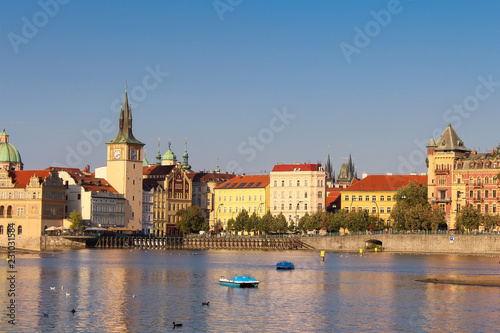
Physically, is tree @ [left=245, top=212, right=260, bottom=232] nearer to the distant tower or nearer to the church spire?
the church spire

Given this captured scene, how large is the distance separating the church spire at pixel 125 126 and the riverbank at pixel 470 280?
113 metres

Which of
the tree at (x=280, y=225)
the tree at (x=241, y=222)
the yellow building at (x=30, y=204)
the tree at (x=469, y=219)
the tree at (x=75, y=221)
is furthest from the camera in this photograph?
the tree at (x=241, y=222)

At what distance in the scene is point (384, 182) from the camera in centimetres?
19038

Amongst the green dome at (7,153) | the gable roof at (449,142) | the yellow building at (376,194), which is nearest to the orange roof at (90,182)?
the green dome at (7,153)

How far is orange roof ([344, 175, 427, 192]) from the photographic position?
189 m

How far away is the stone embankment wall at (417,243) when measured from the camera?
142 metres

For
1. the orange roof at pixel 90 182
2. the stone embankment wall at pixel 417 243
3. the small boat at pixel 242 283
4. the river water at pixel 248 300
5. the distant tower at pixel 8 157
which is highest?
the distant tower at pixel 8 157

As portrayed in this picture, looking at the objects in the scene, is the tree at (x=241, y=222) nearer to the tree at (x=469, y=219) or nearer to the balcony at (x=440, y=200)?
the balcony at (x=440, y=200)

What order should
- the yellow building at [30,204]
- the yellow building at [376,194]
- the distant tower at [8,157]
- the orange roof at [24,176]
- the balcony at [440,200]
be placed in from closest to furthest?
the balcony at [440,200], the yellow building at [30,204], the orange roof at [24,176], the yellow building at [376,194], the distant tower at [8,157]

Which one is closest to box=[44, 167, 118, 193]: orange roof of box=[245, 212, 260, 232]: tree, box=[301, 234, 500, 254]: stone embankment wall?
box=[245, 212, 260, 232]: tree

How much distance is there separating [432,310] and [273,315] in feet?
36.6

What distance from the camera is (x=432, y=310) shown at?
65.1 meters

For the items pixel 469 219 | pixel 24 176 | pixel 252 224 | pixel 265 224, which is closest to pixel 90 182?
pixel 24 176

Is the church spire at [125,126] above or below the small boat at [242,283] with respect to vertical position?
above
